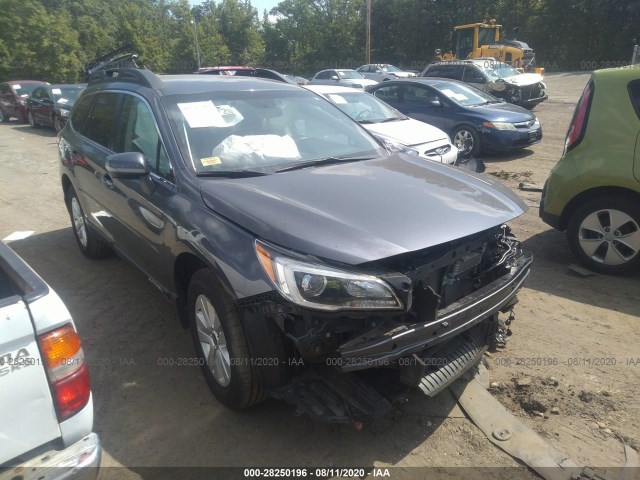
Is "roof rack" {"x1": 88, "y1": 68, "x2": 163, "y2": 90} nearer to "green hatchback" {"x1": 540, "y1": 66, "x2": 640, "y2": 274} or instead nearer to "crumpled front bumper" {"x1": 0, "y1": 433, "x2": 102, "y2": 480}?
"crumpled front bumper" {"x1": 0, "y1": 433, "x2": 102, "y2": 480}

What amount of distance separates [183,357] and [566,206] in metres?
3.71

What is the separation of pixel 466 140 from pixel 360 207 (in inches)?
308

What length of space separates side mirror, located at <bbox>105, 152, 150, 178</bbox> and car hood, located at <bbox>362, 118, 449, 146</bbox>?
15.9 ft

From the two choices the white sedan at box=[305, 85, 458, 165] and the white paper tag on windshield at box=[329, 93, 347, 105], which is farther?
the white paper tag on windshield at box=[329, 93, 347, 105]

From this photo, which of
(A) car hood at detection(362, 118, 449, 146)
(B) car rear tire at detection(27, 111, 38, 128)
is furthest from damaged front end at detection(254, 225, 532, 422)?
(B) car rear tire at detection(27, 111, 38, 128)

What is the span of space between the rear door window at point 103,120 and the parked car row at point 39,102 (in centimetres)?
819

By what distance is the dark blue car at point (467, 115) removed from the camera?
31.0 feet

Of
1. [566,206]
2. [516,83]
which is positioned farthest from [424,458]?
[516,83]

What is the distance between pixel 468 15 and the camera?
40.7 metres

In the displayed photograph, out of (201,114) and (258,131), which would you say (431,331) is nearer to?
(258,131)

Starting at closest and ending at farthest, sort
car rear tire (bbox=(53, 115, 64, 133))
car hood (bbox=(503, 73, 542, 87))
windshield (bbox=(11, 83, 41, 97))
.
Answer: car rear tire (bbox=(53, 115, 64, 133)) < car hood (bbox=(503, 73, 542, 87)) < windshield (bbox=(11, 83, 41, 97))

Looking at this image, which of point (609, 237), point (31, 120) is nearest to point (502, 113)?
point (609, 237)

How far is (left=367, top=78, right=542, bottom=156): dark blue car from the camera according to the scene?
9.45m

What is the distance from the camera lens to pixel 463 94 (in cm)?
1034
